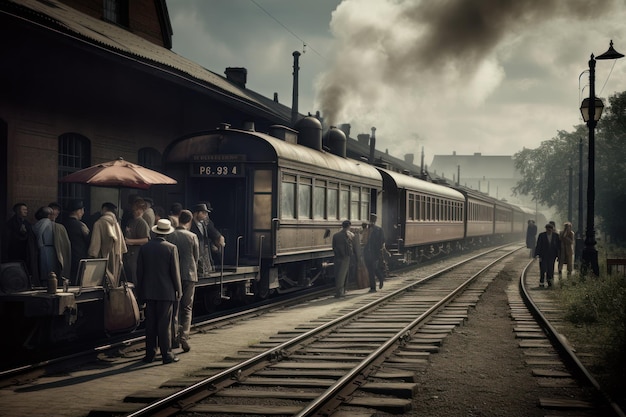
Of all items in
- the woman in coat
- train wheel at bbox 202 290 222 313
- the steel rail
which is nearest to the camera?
the steel rail

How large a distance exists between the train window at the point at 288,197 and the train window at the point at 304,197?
0.90 feet

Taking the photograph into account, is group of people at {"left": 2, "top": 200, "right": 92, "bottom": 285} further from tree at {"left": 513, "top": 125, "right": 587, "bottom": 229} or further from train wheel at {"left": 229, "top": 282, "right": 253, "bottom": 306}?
tree at {"left": 513, "top": 125, "right": 587, "bottom": 229}

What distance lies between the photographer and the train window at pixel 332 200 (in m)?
16.3

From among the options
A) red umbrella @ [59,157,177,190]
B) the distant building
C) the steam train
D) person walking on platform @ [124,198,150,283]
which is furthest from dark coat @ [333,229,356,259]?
the distant building

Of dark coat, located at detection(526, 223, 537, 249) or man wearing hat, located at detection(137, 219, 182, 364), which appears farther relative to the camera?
dark coat, located at detection(526, 223, 537, 249)

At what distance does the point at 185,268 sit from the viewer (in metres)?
9.23

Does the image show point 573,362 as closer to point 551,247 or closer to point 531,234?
point 551,247

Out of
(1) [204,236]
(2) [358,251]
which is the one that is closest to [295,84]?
(2) [358,251]

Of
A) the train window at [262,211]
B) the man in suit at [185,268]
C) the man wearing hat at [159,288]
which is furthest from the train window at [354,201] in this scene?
the man wearing hat at [159,288]

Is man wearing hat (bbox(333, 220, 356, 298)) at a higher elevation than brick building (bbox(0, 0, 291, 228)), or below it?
below

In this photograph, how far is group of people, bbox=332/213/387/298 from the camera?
1541 cm

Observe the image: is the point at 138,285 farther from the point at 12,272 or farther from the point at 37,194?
the point at 37,194

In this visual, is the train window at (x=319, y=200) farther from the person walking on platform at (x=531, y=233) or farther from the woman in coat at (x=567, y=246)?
the person walking on platform at (x=531, y=233)

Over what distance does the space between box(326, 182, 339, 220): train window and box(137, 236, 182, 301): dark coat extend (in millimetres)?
7843
